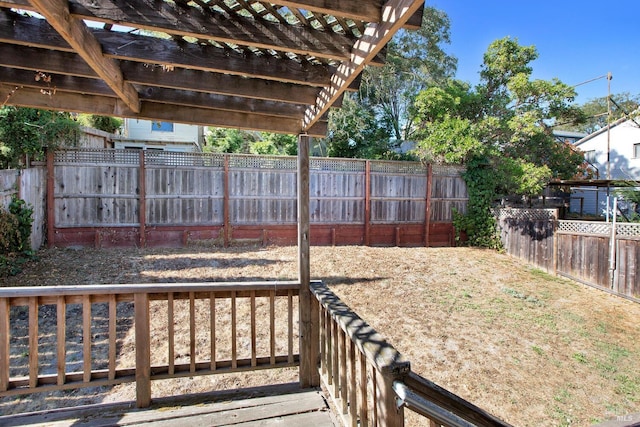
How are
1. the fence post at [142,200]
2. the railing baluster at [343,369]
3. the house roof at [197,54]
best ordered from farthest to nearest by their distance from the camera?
the fence post at [142,200], the railing baluster at [343,369], the house roof at [197,54]

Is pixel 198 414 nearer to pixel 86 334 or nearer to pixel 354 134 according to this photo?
pixel 86 334

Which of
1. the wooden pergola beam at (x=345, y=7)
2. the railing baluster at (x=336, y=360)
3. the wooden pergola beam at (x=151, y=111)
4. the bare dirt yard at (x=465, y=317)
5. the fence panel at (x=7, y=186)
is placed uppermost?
the wooden pergola beam at (x=345, y=7)

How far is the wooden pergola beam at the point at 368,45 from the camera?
1.24 m

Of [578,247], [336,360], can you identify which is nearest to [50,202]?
[336,360]

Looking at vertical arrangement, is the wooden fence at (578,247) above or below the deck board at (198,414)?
above

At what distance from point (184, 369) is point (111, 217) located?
5474 millimetres

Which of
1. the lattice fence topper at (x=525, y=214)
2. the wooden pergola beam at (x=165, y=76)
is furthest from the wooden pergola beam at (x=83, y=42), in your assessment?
the lattice fence topper at (x=525, y=214)

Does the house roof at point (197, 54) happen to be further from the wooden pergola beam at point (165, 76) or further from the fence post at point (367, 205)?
the fence post at point (367, 205)

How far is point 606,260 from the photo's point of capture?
585 cm

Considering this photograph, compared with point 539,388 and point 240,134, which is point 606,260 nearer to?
point 539,388

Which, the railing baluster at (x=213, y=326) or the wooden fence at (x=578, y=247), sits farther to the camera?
the wooden fence at (x=578, y=247)

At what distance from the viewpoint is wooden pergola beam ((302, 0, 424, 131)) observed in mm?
1244

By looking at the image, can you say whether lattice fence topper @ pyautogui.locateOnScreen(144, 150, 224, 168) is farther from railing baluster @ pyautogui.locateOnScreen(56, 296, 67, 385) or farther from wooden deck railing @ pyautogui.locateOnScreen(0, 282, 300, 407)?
railing baluster @ pyautogui.locateOnScreen(56, 296, 67, 385)

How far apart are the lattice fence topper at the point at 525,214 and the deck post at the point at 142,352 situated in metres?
7.55
